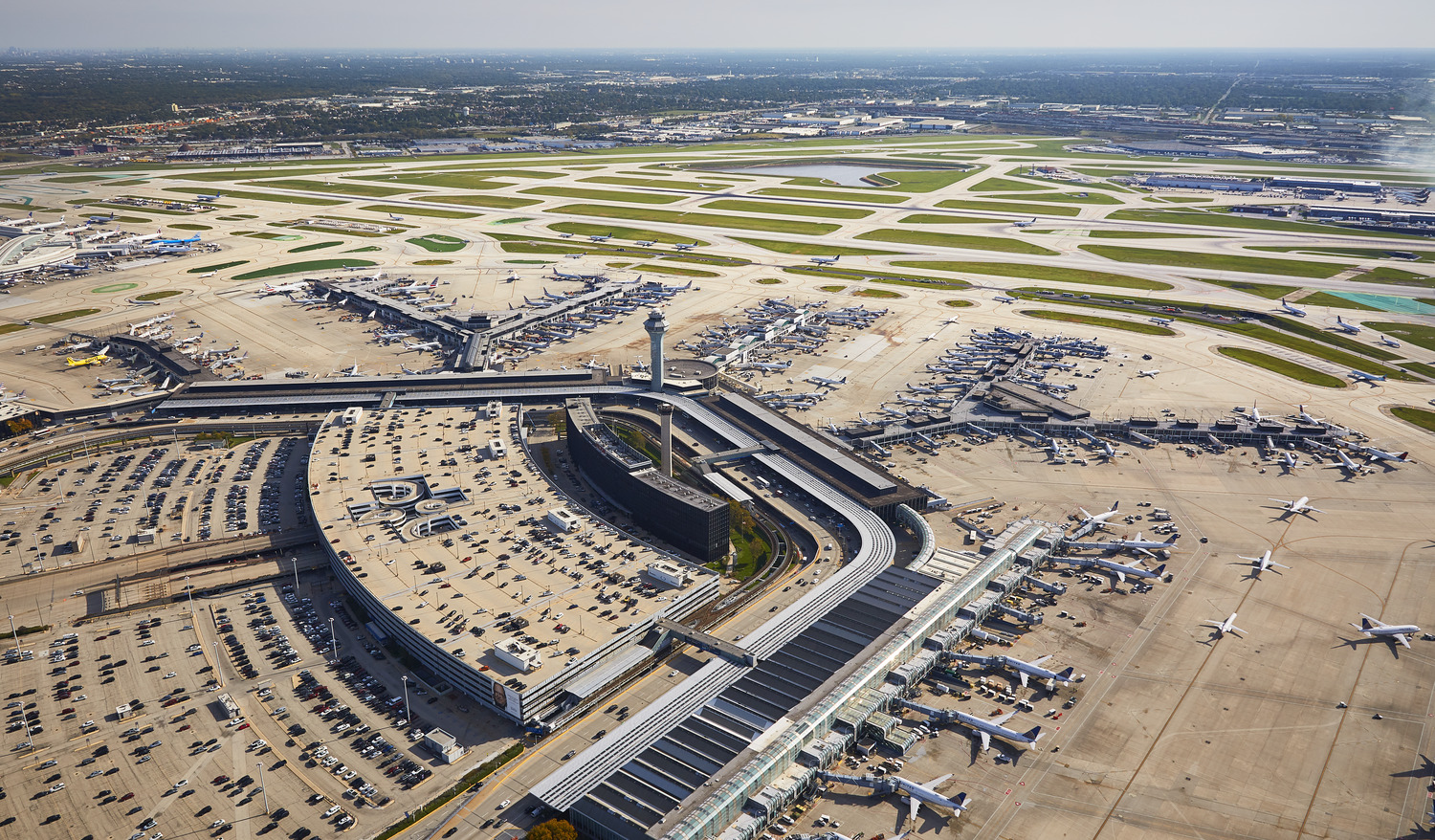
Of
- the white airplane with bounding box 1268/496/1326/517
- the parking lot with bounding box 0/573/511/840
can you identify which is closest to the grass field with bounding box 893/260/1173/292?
the white airplane with bounding box 1268/496/1326/517

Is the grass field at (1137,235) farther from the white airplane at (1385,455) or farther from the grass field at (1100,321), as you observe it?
the white airplane at (1385,455)

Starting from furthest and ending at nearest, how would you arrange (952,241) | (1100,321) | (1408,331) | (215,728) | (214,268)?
(952,241)
(214,268)
(1100,321)
(1408,331)
(215,728)

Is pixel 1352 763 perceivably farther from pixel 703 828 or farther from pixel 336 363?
pixel 336 363

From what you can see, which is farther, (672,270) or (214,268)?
(214,268)

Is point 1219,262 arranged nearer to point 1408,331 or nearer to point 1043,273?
point 1043,273

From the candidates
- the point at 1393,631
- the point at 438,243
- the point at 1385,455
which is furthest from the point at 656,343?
the point at 438,243

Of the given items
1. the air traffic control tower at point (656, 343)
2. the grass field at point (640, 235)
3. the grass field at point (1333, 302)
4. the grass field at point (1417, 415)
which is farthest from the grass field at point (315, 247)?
the grass field at point (1417, 415)

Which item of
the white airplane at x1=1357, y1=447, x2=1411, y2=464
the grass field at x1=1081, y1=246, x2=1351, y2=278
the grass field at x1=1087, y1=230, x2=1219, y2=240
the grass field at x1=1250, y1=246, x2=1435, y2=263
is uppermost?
the grass field at x1=1087, y1=230, x2=1219, y2=240

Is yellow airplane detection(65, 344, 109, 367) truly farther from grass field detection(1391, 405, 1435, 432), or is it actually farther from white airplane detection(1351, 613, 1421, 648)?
grass field detection(1391, 405, 1435, 432)
